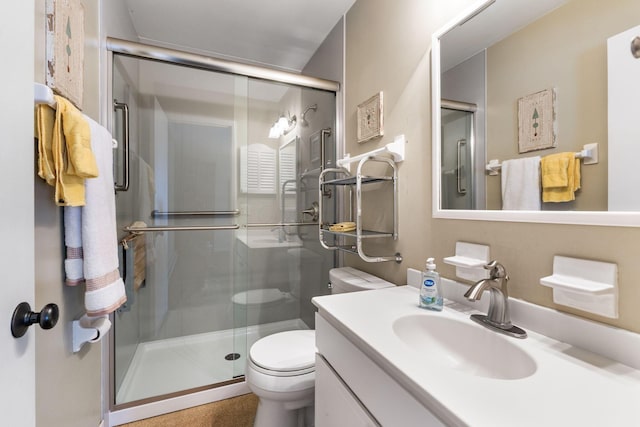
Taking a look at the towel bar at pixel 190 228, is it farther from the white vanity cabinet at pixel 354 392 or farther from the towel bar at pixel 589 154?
the towel bar at pixel 589 154

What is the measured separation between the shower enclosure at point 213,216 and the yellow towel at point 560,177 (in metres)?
1.36

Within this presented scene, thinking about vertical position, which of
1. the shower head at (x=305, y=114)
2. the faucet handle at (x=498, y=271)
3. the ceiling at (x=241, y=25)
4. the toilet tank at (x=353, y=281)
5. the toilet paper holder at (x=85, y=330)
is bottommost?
the toilet paper holder at (x=85, y=330)

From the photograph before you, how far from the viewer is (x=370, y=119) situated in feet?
5.06

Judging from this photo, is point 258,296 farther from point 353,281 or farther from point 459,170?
point 459,170

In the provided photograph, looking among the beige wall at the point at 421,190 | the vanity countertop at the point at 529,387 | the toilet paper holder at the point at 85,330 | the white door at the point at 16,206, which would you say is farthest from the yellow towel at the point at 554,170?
the toilet paper holder at the point at 85,330

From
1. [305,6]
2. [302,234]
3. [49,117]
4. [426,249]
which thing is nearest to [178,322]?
[302,234]

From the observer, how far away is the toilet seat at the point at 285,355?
116 centimetres

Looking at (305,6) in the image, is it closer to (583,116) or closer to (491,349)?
(583,116)

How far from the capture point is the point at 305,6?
5.71ft

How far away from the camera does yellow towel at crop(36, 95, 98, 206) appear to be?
0.81 metres

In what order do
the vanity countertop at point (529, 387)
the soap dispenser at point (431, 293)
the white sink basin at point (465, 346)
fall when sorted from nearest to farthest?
1. the vanity countertop at point (529, 387)
2. the white sink basin at point (465, 346)
3. the soap dispenser at point (431, 293)

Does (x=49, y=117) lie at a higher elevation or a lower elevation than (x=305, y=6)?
lower

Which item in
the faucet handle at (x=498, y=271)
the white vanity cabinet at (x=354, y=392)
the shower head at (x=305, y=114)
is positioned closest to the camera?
the white vanity cabinet at (x=354, y=392)

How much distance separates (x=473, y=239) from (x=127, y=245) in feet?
5.76
